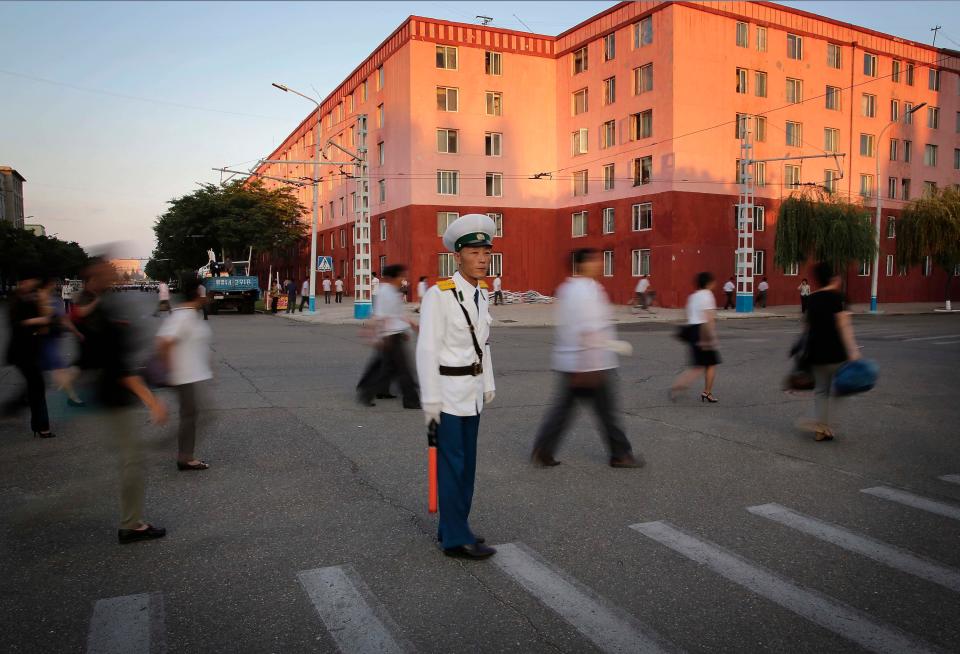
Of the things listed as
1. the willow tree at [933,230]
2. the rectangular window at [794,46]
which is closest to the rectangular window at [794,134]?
the rectangular window at [794,46]

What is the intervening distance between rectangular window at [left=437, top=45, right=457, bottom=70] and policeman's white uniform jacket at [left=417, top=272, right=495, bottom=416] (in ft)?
129

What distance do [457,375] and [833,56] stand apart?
4528 cm

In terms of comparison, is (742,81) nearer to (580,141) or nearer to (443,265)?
(580,141)

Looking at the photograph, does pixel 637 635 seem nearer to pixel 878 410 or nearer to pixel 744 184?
pixel 878 410

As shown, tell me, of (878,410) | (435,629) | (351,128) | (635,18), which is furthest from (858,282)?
(435,629)

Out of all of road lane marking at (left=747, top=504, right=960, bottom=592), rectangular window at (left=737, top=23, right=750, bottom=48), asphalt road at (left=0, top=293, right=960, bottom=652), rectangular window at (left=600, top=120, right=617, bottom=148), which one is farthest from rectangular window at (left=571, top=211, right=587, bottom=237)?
road lane marking at (left=747, top=504, right=960, bottom=592)

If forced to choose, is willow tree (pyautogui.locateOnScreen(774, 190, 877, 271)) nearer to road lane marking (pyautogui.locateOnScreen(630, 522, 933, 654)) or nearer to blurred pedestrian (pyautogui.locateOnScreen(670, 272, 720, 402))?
blurred pedestrian (pyautogui.locateOnScreen(670, 272, 720, 402))

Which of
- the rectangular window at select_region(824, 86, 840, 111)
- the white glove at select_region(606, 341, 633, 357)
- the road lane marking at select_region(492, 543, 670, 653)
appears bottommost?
the road lane marking at select_region(492, 543, 670, 653)

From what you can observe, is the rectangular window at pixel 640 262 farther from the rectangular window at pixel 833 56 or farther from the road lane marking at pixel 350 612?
the road lane marking at pixel 350 612

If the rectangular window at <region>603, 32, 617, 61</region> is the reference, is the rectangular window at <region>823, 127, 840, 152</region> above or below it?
below

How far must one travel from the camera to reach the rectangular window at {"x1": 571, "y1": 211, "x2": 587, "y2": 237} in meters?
42.0

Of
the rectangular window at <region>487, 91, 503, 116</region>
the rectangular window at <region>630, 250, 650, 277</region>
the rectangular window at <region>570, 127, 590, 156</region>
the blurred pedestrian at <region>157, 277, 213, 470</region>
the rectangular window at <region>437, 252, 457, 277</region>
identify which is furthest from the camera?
the rectangular window at <region>487, 91, 503, 116</region>

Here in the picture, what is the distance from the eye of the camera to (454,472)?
4.16 metres

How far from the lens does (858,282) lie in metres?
43.6
